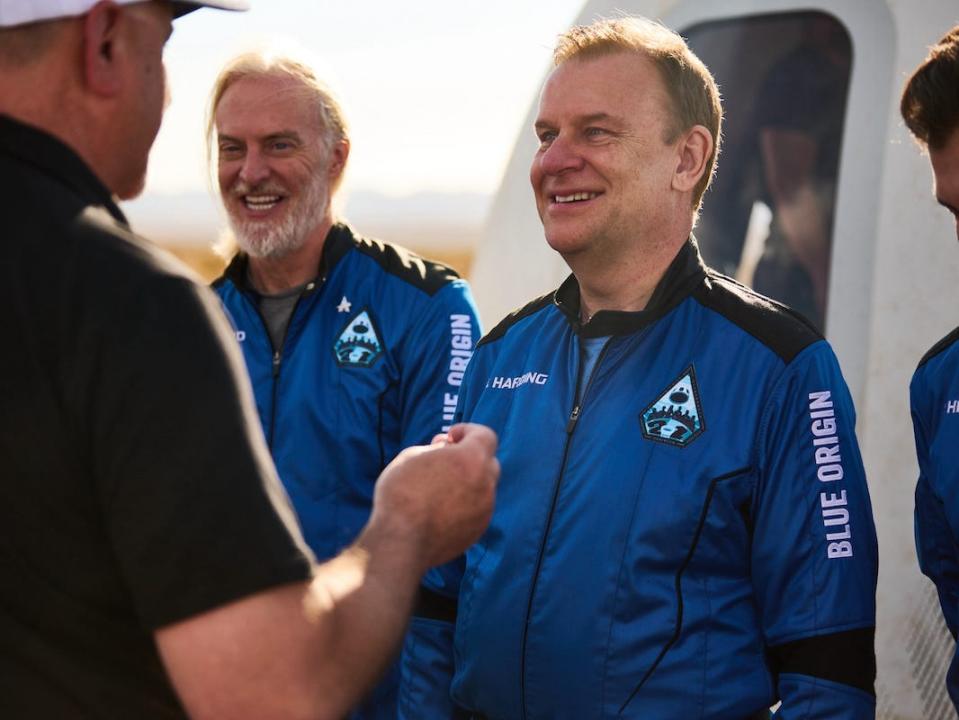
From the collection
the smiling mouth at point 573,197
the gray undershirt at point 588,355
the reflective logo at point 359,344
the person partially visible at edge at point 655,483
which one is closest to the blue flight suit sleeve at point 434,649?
the person partially visible at edge at point 655,483

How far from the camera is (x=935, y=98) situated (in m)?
2.68

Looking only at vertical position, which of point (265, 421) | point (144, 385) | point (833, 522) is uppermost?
point (144, 385)

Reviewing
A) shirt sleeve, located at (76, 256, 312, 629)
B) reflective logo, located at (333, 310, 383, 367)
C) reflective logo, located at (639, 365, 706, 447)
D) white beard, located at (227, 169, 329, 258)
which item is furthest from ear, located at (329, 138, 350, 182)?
shirt sleeve, located at (76, 256, 312, 629)

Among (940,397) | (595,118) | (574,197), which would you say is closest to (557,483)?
(574,197)

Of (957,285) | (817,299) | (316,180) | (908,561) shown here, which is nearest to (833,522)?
(316,180)

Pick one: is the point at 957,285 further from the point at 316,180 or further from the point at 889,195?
the point at 316,180

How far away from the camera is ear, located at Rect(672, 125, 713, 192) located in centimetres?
279

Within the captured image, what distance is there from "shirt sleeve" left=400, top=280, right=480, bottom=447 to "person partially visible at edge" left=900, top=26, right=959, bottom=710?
125 cm

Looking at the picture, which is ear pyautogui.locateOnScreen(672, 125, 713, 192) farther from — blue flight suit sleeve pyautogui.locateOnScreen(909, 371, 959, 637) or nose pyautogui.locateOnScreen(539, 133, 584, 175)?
blue flight suit sleeve pyautogui.locateOnScreen(909, 371, 959, 637)

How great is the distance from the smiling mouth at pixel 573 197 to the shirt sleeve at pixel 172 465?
1561mm

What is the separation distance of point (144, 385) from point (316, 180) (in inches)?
100

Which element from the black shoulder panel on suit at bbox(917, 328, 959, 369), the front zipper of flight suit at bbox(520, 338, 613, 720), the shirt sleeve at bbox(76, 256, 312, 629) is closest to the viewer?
the shirt sleeve at bbox(76, 256, 312, 629)

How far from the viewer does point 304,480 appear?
3.32m

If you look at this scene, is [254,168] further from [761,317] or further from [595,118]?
[761,317]
